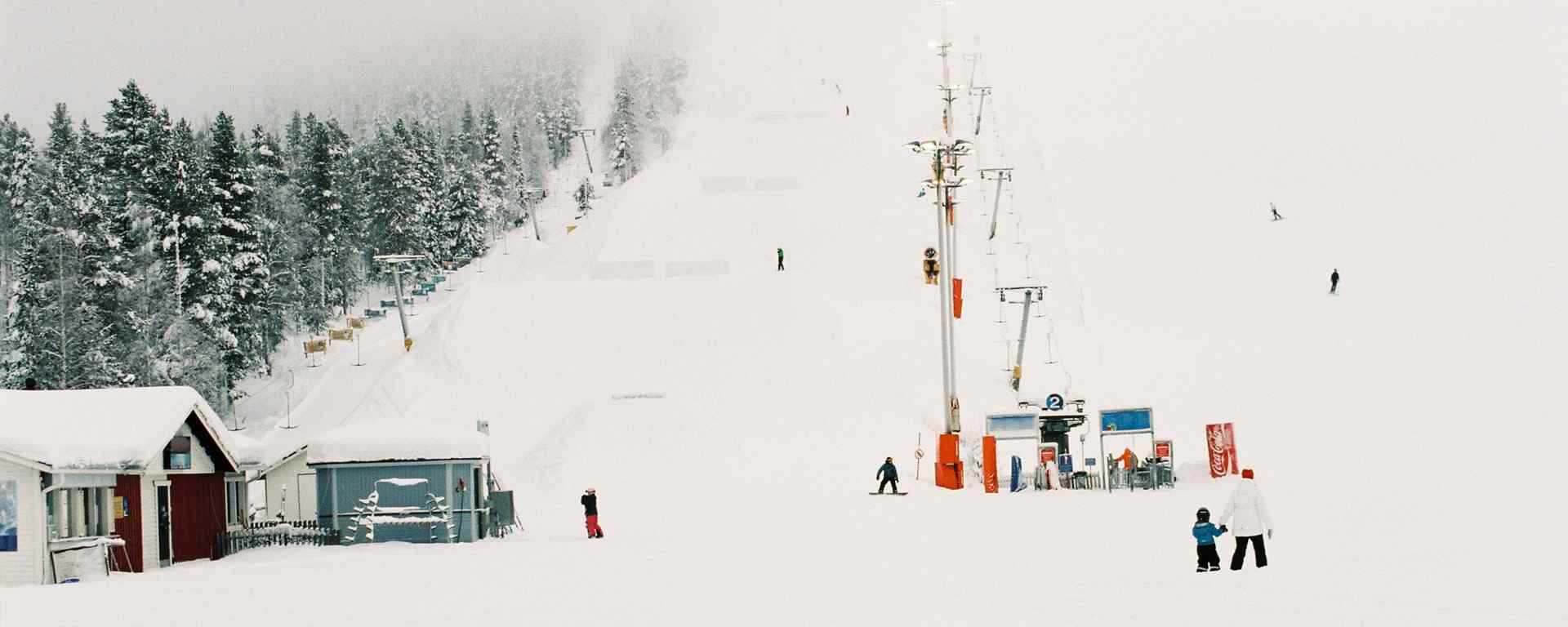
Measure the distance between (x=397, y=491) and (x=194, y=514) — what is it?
11.7 ft

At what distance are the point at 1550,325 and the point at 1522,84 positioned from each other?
1381 inches

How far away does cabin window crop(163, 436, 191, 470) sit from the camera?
25969mm

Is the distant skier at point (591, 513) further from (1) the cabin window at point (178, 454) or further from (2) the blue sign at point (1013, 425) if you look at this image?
(2) the blue sign at point (1013, 425)

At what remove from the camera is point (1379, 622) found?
41.9ft

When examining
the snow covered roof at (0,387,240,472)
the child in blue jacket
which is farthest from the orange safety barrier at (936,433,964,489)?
the child in blue jacket

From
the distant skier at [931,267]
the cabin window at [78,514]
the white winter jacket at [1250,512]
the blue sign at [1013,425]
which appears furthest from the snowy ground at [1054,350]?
the blue sign at [1013,425]

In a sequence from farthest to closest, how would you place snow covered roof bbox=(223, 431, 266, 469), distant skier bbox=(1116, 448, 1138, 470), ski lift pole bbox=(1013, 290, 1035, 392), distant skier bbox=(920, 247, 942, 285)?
1. distant skier bbox=(920, 247, 942, 285)
2. ski lift pole bbox=(1013, 290, 1035, 392)
3. distant skier bbox=(1116, 448, 1138, 470)
4. snow covered roof bbox=(223, 431, 266, 469)

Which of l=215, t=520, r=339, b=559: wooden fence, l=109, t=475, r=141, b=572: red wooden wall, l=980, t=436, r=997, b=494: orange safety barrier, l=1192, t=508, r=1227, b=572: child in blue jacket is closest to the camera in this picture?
l=1192, t=508, r=1227, b=572: child in blue jacket

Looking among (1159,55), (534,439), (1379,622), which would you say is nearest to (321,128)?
(534,439)

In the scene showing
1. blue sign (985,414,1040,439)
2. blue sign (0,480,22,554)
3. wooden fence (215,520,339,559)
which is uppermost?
blue sign (985,414,1040,439)

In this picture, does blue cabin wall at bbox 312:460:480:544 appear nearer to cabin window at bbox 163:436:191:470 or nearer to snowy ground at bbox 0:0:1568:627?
snowy ground at bbox 0:0:1568:627

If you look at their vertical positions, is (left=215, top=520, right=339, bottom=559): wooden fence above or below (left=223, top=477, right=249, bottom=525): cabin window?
below

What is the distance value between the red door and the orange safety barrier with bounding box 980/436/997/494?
14704mm

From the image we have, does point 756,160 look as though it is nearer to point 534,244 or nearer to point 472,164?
point 534,244
